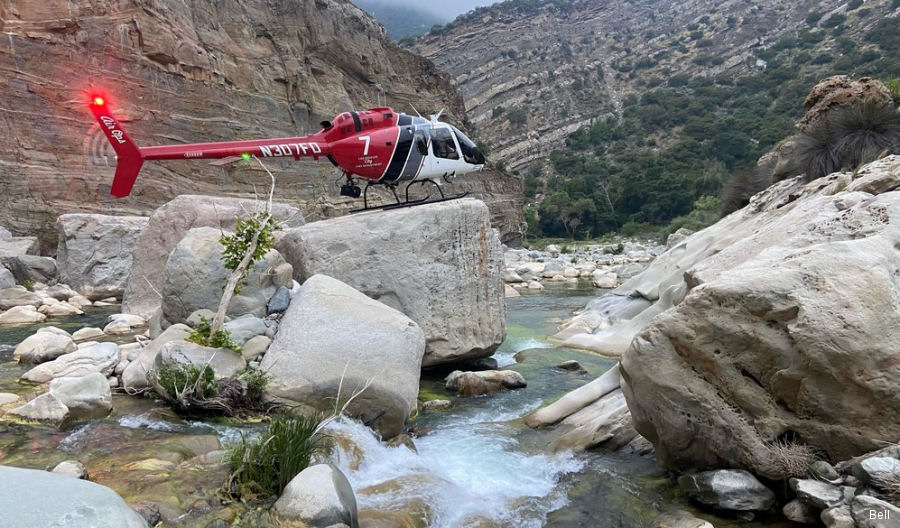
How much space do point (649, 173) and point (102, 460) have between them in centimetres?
6665

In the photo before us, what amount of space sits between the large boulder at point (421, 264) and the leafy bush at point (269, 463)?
430 centimetres

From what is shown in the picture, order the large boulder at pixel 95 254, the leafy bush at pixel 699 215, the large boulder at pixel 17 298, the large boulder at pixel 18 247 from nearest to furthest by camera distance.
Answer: the large boulder at pixel 17 298, the large boulder at pixel 95 254, the large boulder at pixel 18 247, the leafy bush at pixel 699 215

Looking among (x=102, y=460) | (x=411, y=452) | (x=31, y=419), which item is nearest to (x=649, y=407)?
(x=411, y=452)

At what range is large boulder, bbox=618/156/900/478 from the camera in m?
3.95

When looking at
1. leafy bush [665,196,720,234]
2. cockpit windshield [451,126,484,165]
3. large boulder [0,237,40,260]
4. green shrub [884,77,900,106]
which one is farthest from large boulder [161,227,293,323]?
leafy bush [665,196,720,234]

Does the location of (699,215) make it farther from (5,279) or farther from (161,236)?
(5,279)

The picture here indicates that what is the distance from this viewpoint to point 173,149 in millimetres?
9367

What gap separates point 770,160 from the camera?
19.0 meters

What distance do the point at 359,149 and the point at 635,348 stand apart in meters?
6.37

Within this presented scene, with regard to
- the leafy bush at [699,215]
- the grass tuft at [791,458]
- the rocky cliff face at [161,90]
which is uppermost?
the rocky cliff face at [161,90]

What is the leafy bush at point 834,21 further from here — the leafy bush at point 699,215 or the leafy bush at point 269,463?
the leafy bush at point 269,463

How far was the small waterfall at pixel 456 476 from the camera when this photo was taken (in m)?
4.55

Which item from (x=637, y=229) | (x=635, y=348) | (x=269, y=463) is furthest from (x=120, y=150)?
(x=637, y=229)

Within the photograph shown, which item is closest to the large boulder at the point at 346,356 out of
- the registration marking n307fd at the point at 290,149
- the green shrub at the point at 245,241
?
the green shrub at the point at 245,241
